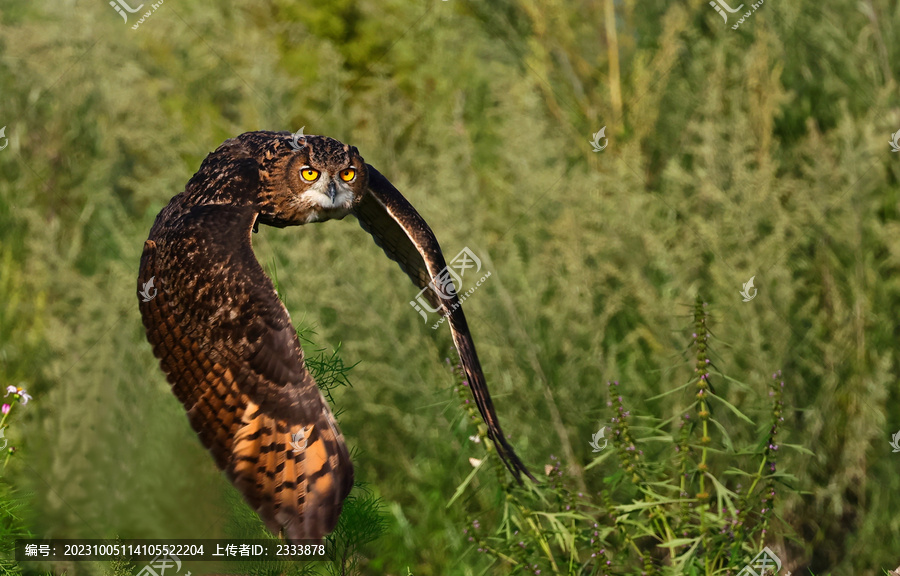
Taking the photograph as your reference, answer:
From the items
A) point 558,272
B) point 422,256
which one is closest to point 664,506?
point 422,256

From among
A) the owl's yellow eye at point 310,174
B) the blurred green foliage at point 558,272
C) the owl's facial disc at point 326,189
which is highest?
the owl's yellow eye at point 310,174

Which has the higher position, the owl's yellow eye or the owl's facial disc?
the owl's yellow eye

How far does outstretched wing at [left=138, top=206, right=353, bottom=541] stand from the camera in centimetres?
188

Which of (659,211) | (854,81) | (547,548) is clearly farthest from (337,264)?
(854,81)

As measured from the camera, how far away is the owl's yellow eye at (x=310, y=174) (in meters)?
2.36

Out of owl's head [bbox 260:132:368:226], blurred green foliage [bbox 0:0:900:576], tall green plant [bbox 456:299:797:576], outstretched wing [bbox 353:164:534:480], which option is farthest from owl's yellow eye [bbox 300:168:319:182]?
blurred green foliage [bbox 0:0:900:576]

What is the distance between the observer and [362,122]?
7094 mm

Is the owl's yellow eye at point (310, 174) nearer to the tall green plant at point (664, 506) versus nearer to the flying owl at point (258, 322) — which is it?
the flying owl at point (258, 322)

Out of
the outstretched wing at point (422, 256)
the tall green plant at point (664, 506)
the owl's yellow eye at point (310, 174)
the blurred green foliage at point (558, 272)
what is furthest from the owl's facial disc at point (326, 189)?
the blurred green foliage at point (558, 272)

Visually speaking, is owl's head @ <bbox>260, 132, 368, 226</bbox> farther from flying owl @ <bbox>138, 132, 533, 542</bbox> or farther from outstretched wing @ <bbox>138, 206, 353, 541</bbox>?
outstretched wing @ <bbox>138, 206, 353, 541</bbox>

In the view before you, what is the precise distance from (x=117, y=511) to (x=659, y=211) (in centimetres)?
341

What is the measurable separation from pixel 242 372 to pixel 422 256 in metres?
0.60

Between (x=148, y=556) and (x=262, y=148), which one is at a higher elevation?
(x=262, y=148)

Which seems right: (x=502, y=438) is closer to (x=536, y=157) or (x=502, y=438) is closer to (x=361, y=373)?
(x=361, y=373)
